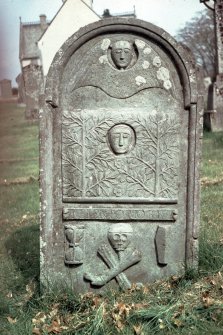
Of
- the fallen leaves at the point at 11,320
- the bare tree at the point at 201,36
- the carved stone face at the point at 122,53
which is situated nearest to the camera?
the fallen leaves at the point at 11,320

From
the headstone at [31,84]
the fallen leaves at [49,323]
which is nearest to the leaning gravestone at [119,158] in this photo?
the fallen leaves at [49,323]

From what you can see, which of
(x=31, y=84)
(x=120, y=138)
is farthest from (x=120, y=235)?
(x=31, y=84)

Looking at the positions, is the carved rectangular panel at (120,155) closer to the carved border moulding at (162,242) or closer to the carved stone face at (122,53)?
the carved border moulding at (162,242)

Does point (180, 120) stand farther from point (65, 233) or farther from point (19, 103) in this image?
point (19, 103)

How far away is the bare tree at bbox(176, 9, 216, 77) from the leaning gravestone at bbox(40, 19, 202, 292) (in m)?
23.6

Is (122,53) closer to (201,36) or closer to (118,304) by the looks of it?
(118,304)

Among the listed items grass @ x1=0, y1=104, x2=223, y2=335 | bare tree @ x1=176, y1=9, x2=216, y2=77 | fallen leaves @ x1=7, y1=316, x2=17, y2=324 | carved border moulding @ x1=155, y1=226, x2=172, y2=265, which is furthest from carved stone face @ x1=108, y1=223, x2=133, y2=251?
bare tree @ x1=176, y1=9, x2=216, y2=77

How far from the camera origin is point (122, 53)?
374 centimetres

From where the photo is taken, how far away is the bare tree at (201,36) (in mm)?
27844

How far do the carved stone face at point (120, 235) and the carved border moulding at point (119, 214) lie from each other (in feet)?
0.25

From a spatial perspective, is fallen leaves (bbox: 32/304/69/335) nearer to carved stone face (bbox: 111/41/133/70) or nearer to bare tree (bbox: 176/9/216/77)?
carved stone face (bbox: 111/41/133/70)

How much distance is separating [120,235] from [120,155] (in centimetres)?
70

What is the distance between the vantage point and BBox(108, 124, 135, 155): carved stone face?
12.5ft

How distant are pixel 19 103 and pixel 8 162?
8279mm
